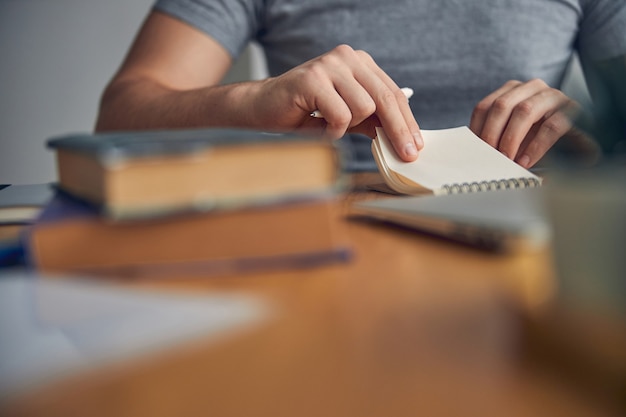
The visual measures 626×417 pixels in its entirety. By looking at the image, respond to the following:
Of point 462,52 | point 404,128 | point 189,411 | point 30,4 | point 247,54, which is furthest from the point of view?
point 30,4

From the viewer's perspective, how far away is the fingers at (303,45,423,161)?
564 mm

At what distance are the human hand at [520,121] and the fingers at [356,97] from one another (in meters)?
0.14

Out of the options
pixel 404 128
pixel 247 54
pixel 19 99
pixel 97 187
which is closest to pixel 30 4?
pixel 19 99

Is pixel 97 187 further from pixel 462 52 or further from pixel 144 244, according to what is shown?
pixel 462 52

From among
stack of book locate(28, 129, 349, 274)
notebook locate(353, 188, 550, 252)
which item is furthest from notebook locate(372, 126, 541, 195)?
stack of book locate(28, 129, 349, 274)

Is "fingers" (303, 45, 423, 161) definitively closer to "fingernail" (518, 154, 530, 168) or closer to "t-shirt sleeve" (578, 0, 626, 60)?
"fingernail" (518, 154, 530, 168)

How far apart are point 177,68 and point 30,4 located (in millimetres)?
1577

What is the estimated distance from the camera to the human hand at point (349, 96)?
1.85 feet

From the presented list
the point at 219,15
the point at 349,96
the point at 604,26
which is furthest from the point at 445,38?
the point at 349,96

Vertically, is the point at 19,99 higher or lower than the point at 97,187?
lower

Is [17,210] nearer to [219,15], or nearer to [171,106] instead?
[171,106]

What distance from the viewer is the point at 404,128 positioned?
0.56 meters

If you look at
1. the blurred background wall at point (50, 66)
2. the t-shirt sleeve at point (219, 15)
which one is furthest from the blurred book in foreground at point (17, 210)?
the blurred background wall at point (50, 66)

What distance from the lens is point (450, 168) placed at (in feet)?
1.73
